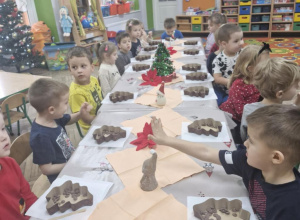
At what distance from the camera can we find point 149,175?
109 centimetres

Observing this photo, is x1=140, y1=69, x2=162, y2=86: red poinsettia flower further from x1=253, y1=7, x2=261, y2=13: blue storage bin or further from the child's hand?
x1=253, y1=7, x2=261, y2=13: blue storage bin

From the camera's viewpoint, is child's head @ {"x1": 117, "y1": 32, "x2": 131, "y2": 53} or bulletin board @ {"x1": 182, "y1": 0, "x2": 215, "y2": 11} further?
bulletin board @ {"x1": 182, "y1": 0, "x2": 215, "y2": 11}

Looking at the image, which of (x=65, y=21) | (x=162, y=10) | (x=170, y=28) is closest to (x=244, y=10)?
(x=162, y=10)

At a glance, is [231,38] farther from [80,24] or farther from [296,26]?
[296,26]

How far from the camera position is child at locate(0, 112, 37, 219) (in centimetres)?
119

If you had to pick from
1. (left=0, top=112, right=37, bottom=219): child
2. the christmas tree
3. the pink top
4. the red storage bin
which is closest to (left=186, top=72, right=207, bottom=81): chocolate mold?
the pink top

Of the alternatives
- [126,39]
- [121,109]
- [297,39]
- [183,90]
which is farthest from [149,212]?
[297,39]

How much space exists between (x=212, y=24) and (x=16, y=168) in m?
3.46

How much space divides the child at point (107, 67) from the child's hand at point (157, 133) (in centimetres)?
143

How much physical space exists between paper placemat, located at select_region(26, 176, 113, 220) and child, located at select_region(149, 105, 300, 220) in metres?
0.62

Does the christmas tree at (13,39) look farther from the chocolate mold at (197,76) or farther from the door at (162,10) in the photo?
the door at (162,10)

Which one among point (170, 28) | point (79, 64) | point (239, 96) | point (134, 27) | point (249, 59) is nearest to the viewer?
point (249, 59)

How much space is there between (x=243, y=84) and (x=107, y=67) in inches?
57.1

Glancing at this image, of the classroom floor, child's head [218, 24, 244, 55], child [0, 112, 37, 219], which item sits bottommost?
the classroom floor
